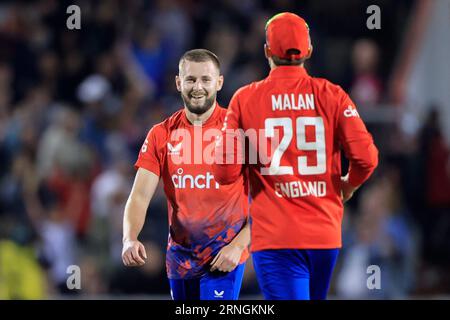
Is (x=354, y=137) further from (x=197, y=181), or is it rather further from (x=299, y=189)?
(x=197, y=181)

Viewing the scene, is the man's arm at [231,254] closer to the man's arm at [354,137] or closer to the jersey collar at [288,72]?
the man's arm at [354,137]

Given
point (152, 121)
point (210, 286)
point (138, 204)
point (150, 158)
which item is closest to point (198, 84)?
point (150, 158)

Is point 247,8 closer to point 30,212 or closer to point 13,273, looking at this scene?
point 30,212

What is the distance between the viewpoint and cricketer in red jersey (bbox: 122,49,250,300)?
5629 mm

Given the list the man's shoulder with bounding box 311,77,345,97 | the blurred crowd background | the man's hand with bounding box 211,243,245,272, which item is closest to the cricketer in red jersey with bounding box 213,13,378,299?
the man's shoulder with bounding box 311,77,345,97

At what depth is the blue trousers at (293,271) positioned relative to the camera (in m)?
4.97

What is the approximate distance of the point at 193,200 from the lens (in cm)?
566

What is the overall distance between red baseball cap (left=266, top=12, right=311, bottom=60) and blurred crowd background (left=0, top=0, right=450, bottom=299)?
4.29 m

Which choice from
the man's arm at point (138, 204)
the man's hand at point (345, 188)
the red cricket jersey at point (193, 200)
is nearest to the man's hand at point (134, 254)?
the man's arm at point (138, 204)

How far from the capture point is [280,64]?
516 centimetres

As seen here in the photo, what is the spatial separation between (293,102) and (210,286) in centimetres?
124

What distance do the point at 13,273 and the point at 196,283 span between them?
4091mm

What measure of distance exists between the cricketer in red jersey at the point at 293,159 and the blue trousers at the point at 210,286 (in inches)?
21.0
